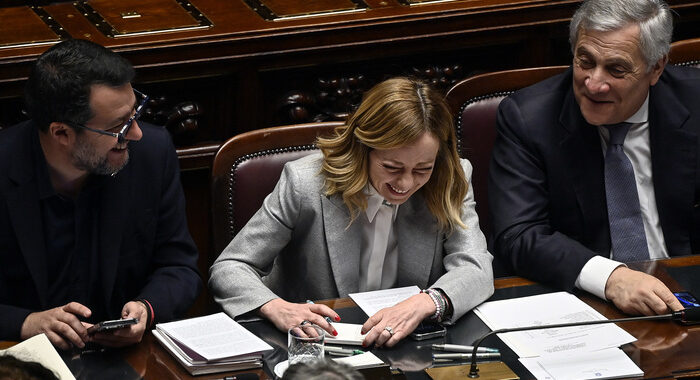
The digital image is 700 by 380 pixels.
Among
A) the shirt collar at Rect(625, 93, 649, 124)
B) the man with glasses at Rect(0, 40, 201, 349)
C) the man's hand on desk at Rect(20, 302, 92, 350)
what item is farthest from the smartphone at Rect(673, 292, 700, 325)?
the man's hand on desk at Rect(20, 302, 92, 350)

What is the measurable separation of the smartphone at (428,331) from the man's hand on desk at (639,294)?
1.50 ft

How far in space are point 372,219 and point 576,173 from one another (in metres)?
0.65

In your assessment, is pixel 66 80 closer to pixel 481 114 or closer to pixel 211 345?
pixel 211 345

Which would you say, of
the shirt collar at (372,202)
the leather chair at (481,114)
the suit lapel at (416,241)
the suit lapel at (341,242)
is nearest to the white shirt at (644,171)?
the leather chair at (481,114)

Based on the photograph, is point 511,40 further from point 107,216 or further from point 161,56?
point 107,216

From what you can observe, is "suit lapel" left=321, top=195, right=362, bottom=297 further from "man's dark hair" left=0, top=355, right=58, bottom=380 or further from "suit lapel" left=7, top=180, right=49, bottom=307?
"man's dark hair" left=0, top=355, right=58, bottom=380

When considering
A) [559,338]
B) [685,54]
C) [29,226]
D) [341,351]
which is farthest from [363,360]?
[685,54]

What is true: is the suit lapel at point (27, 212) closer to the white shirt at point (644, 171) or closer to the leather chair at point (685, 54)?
the white shirt at point (644, 171)

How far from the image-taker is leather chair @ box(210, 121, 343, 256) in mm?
2904

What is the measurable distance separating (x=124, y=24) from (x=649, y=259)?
1943mm

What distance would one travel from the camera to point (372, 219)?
9.40 ft

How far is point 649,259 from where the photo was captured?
301 cm

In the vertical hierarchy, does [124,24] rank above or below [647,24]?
below

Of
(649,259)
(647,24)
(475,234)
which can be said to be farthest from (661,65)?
(475,234)
